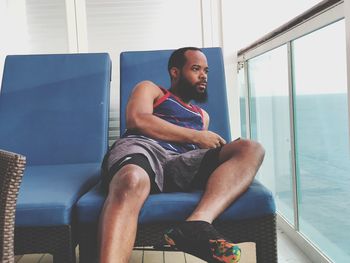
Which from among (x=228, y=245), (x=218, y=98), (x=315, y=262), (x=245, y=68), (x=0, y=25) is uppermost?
(x=0, y=25)

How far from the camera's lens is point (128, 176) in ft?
4.51

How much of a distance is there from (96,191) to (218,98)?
98cm

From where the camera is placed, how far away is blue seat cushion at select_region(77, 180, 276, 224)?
1.41 metres

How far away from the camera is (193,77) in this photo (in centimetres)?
196

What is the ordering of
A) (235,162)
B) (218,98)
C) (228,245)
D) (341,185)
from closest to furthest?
1. (228,245)
2. (235,162)
3. (341,185)
4. (218,98)

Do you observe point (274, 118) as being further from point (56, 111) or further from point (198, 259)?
point (56, 111)

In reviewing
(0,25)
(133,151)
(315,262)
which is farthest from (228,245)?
(0,25)

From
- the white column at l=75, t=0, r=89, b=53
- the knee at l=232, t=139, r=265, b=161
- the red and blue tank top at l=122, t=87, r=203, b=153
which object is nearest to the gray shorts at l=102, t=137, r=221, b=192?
the knee at l=232, t=139, r=265, b=161

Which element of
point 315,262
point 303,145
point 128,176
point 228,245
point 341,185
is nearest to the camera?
point 228,245

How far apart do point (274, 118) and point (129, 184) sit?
146 cm

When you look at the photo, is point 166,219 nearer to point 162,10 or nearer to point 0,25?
point 162,10

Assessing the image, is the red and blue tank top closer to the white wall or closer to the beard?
the beard

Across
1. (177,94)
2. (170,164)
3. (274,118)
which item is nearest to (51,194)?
(170,164)

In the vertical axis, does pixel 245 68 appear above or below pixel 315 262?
above
